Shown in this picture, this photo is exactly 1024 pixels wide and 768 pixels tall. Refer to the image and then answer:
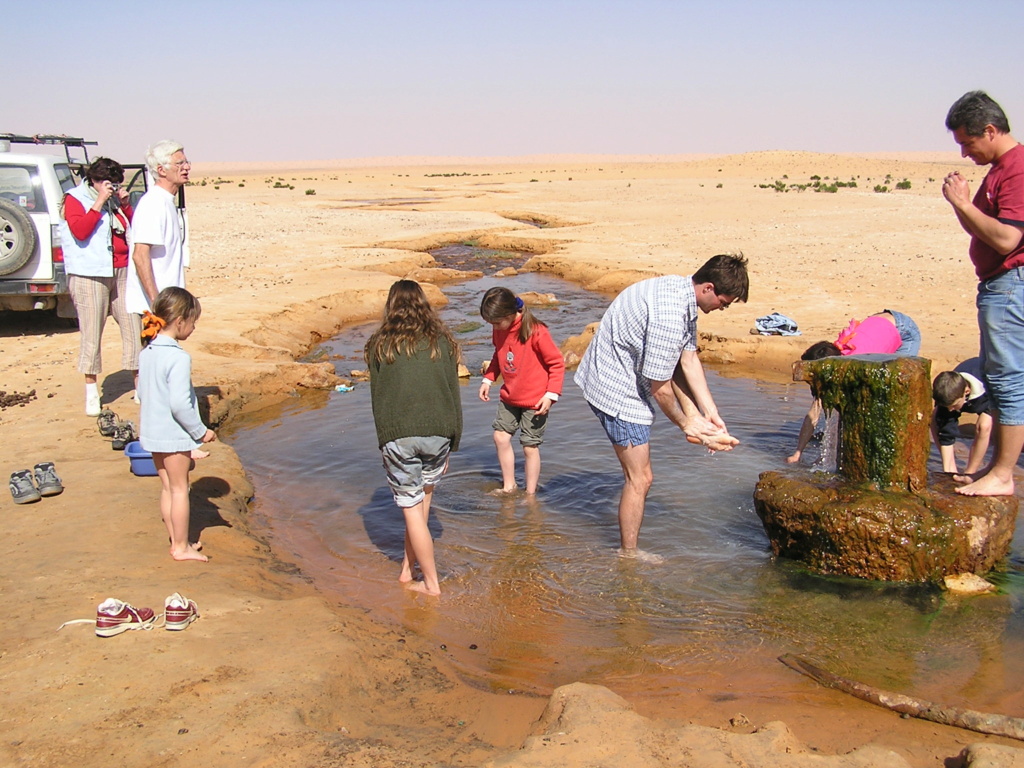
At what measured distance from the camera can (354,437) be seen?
820 cm

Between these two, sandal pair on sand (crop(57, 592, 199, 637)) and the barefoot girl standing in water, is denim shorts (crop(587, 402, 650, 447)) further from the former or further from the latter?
sandal pair on sand (crop(57, 592, 199, 637))

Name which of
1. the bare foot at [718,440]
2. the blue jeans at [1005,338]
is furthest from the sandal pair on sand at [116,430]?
the blue jeans at [1005,338]

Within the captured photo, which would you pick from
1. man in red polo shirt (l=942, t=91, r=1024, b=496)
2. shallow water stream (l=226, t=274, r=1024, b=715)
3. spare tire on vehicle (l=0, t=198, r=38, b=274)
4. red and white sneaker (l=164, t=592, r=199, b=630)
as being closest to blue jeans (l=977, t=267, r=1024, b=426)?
man in red polo shirt (l=942, t=91, r=1024, b=496)

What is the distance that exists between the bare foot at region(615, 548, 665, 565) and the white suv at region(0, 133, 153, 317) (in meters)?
7.27

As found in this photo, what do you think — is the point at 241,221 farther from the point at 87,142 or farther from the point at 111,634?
the point at 111,634

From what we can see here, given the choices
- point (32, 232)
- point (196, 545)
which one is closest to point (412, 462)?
point (196, 545)

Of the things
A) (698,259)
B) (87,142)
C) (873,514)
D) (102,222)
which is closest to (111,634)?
(873,514)

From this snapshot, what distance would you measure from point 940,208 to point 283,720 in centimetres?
2722

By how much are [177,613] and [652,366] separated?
8.83ft

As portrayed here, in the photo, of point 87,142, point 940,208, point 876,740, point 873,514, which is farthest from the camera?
point 940,208

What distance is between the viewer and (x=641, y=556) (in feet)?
18.2

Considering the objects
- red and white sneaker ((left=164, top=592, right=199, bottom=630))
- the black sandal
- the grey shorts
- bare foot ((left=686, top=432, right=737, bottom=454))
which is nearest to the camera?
red and white sneaker ((left=164, top=592, right=199, bottom=630))

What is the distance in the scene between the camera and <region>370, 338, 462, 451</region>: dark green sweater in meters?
4.51

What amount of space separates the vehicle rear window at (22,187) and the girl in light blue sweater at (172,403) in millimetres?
6487
